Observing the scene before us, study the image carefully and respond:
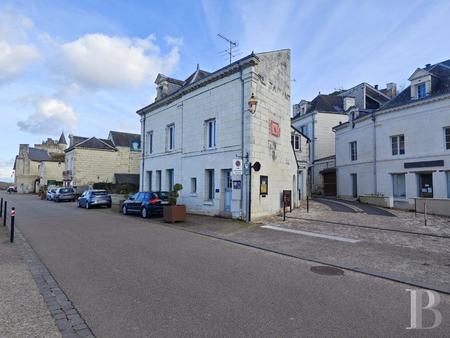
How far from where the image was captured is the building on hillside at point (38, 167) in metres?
57.1

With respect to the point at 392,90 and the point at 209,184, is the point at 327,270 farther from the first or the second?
the point at 392,90

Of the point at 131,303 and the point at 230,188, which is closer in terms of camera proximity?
the point at 131,303

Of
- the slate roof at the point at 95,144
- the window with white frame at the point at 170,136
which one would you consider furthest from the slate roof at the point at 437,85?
the slate roof at the point at 95,144

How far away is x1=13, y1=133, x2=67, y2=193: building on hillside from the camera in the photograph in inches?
2247

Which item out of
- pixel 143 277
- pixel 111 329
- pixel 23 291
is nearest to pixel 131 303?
pixel 111 329

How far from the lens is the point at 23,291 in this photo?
524cm

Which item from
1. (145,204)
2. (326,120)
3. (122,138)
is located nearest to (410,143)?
(326,120)

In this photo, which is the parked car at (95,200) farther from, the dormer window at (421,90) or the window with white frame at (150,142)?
the dormer window at (421,90)

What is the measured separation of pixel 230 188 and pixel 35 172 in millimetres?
64457

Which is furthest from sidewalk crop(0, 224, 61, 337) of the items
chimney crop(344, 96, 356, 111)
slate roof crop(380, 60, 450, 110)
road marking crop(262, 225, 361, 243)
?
chimney crop(344, 96, 356, 111)

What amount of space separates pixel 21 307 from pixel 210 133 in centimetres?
1385

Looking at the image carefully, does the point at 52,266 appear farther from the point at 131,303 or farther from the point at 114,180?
the point at 114,180

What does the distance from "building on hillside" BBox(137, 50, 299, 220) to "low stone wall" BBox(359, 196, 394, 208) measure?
20.4 feet

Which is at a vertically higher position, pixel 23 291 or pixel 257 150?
pixel 257 150
